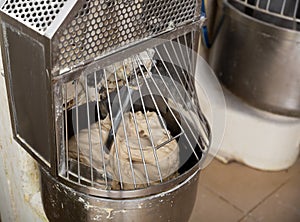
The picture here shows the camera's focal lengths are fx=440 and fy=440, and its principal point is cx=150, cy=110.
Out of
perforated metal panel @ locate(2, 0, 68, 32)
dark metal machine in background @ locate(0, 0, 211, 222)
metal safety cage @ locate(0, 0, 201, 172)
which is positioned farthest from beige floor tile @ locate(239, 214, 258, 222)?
perforated metal panel @ locate(2, 0, 68, 32)

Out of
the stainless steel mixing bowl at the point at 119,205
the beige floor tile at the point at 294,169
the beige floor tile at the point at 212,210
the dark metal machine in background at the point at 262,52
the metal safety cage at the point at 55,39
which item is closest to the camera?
the metal safety cage at the point at 55,39

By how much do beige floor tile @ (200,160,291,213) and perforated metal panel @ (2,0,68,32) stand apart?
119 centimetres

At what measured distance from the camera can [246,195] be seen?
1656 millimetres

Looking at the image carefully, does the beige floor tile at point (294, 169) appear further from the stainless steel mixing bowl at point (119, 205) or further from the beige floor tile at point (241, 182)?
the stainless steel mixing bowl at point (119, 205)

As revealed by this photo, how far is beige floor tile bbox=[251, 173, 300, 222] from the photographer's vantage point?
1570mm

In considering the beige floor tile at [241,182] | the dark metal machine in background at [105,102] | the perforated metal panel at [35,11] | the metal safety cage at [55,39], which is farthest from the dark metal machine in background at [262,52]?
the perforated metal panel at [35,11]

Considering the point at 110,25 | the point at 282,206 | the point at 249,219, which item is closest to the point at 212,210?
the point at 249,219

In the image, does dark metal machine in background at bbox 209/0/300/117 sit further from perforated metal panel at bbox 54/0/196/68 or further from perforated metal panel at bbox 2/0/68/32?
perforated metal panel at bbox 2/0/68/32

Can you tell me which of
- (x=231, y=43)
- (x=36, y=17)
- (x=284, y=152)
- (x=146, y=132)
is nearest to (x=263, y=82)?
(x=231, y=43)

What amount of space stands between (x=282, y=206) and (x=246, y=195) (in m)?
0.13

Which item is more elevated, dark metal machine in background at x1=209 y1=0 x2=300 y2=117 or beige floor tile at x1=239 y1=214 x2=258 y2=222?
dark metal machine in background at x1=209 y1=0 x2=300 y2=117

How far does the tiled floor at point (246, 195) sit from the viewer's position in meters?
1.57

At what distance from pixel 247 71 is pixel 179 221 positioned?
0.73 m

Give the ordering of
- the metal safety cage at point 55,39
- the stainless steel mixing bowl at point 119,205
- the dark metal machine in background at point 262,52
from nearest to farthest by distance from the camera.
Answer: the metal safety cage at point 55,39
the stainless steel mixing bowl at point 119,205
the dark metal machine in background at point 262,52
